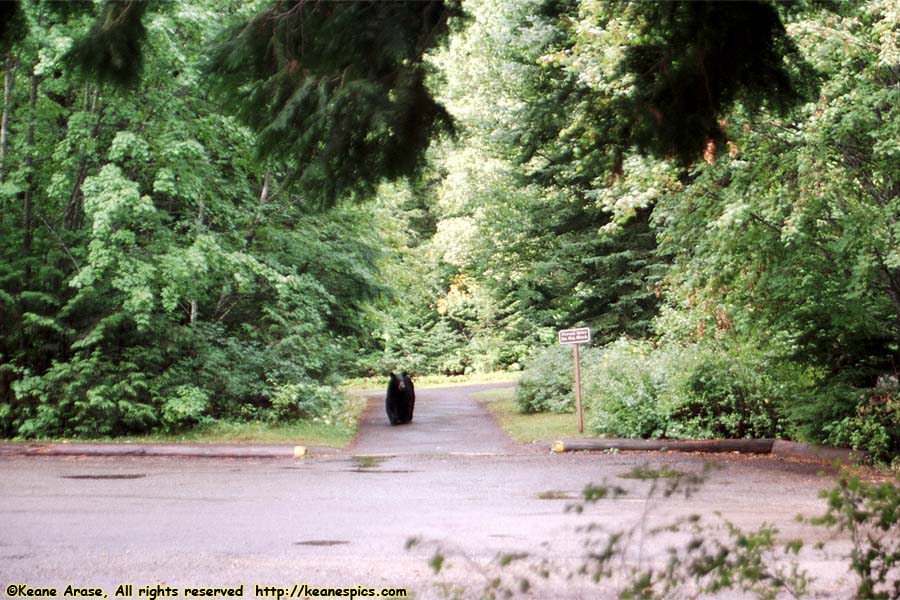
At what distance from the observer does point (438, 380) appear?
153 ft

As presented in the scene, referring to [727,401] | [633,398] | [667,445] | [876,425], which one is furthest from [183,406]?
[876,425]

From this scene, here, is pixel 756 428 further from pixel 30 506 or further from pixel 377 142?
pixel 377 142

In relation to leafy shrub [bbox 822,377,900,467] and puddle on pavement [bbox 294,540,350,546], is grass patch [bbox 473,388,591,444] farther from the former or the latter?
puddle on pavement [bbox 294,540,350,546]

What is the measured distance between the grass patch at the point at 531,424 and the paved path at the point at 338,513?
1.57m

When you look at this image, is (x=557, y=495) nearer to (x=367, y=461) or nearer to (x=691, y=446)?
(x=367, y=461)

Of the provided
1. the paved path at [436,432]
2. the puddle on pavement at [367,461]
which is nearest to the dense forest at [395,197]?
the paved path at [436,432]

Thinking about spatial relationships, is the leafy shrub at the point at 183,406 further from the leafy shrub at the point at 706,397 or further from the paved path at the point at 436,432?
the leafy shrub at the point at 706,397

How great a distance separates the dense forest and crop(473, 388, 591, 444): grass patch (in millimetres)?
697

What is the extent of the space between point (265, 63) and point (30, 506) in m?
6.65

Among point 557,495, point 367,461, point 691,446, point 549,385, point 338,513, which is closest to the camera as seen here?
point 338,513

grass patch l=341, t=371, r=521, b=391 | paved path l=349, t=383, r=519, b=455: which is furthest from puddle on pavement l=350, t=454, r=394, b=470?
grass patch l=341, t=371, r=521, b=391

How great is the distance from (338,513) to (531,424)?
40.0ft

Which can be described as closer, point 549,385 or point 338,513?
point 338,513

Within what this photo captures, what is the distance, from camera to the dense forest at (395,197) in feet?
18.0
